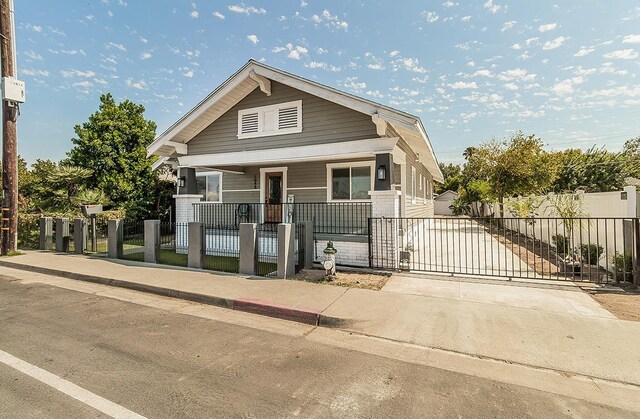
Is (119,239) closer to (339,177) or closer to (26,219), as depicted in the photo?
(26,219)

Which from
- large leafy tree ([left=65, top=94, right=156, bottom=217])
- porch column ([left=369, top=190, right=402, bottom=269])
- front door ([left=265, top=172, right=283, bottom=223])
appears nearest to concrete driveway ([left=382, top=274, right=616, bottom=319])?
porch column ([left=369, top=190, right=402, bottom=269])

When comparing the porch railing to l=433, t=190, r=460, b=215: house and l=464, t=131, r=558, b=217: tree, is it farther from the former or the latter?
l=433, t=190, r=460, b=215: house

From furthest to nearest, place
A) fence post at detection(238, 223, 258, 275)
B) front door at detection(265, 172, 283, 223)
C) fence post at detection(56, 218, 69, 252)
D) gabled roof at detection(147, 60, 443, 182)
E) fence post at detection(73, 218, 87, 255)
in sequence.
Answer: front door at detection(265, 172, 283, 223)
fence post at detection(56, 218, 69, 252)
fence post at detection(73, 218, 87, 255)
gabled roof at detection(147, 60, 443, 182)
fence post at detection(238, 223, 258, 275)

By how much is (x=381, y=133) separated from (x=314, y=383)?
21.8 feet

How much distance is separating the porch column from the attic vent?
12.2ft

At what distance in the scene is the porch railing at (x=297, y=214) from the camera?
33.8 feet

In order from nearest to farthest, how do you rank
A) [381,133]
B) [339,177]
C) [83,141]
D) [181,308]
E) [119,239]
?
[181,308] → [381,133] → [119,239] → [339,177] → [83,141]

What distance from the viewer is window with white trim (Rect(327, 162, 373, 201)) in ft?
34.8

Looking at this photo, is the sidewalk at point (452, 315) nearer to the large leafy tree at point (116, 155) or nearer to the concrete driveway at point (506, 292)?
the concrete driveway at point (506, 292)

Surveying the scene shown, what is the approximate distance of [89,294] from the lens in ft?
21.2

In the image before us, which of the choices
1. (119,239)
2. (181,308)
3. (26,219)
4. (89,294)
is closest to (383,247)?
(181,308)

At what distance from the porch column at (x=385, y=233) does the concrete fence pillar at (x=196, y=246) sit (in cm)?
466

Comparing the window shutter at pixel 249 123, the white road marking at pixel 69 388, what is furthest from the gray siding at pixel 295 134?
the white road marking at pixel 69 388

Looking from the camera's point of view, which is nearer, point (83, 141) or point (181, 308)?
point (181, 308)
